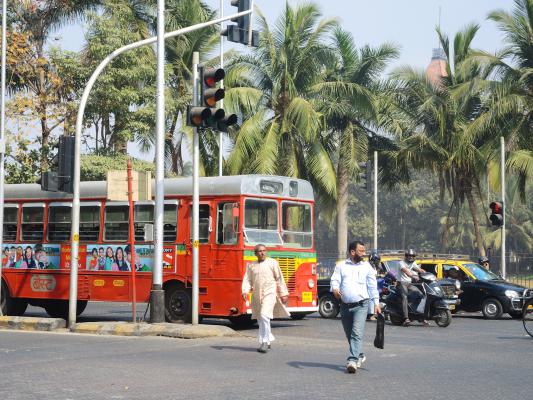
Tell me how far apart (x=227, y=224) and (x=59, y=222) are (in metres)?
4.66

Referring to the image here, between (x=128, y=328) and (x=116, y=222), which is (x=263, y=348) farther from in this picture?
(x=116, y=222)

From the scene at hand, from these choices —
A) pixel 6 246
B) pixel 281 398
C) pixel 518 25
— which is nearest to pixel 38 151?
pixel 6 246

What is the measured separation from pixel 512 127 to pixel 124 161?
14.7 meters

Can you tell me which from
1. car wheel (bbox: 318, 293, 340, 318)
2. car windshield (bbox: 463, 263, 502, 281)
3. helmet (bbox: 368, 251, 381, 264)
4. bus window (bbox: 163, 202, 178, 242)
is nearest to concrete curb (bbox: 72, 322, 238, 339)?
bus window (bbox: 163, 202, 178, 242)

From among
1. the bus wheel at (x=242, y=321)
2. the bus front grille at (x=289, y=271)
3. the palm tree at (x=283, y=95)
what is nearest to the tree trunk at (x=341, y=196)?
the palm tree at (x=283, y=95)

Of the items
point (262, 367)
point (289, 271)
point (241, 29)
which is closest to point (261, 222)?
point (289, 271)

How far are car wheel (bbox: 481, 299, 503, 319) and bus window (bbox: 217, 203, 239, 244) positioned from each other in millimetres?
8322

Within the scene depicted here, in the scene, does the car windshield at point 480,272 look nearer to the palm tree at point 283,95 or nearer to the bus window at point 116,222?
the bus window at point 116,222

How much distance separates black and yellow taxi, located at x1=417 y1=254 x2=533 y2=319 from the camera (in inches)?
974

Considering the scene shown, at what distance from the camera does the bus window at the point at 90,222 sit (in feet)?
71.3

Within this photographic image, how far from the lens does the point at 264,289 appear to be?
15.5m

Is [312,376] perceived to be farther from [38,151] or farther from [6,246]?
[38,151]

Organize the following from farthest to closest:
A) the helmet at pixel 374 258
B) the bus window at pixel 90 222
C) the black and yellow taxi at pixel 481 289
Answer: the black and yellow taxi at pixel 481 289
the helmet at pixel 374 258
the bus window at pixel 90 222

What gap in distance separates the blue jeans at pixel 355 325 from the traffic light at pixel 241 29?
7.29 metres
